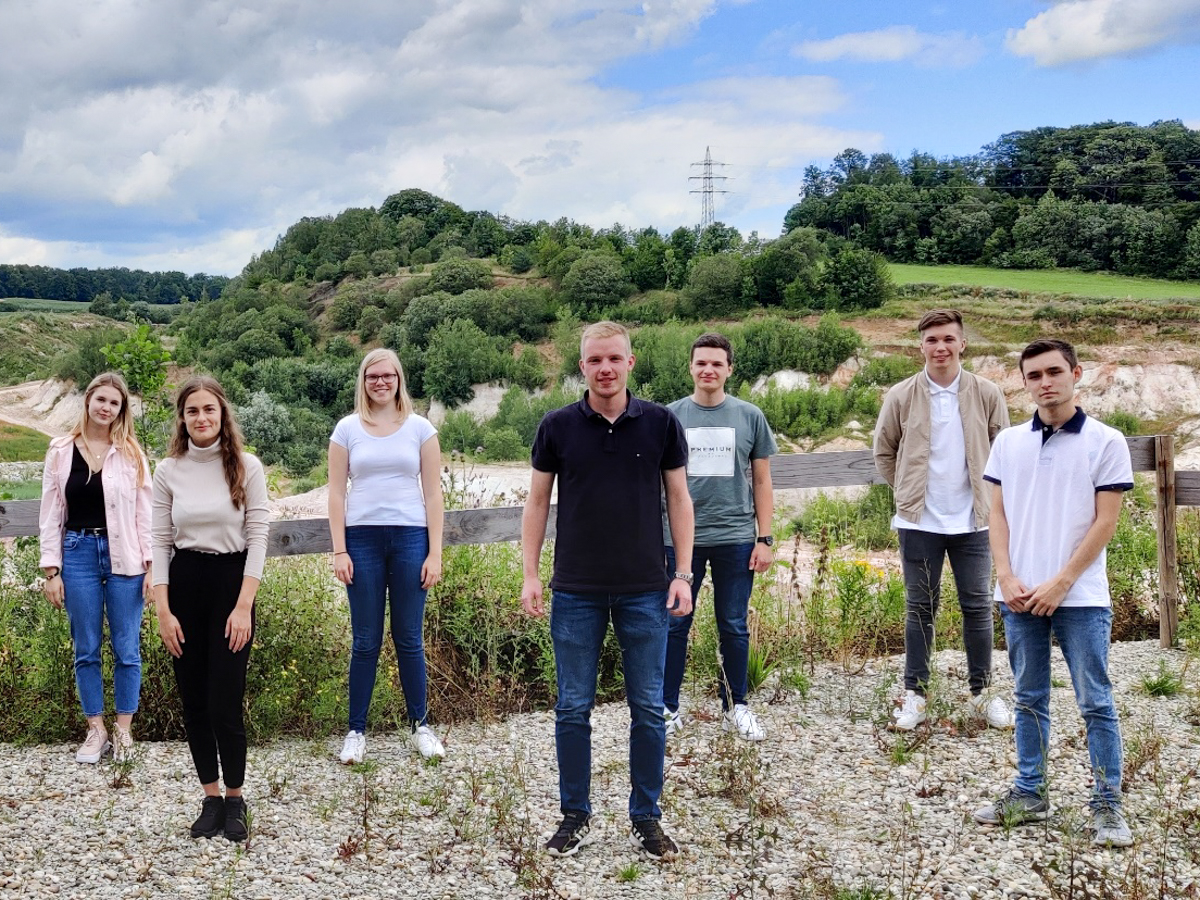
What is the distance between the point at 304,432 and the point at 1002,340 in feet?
109

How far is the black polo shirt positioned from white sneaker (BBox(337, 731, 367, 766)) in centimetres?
174

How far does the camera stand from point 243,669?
12.6ft

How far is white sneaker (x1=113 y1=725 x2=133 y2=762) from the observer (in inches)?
180

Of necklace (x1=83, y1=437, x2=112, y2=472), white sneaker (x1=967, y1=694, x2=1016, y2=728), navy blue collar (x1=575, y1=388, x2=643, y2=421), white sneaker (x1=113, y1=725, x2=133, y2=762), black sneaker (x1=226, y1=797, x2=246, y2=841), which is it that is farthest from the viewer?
white sneaker (x1=967, y1=694, x2=1016, y2=728)

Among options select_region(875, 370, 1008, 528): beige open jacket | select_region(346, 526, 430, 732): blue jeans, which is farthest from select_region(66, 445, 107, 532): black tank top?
select_region(875, 370, 1008, 528): beige open jacket

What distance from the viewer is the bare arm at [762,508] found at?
4.69 m

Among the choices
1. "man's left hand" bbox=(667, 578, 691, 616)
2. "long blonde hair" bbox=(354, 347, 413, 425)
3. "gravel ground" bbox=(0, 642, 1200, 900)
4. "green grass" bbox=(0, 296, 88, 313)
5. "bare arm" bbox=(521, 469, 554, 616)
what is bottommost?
"gravel ground" bbox=(0, 642, 1200, 900)

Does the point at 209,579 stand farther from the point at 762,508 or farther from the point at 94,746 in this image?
the point at 762,508

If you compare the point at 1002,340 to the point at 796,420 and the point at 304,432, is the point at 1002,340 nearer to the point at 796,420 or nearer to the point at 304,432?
the point at 796,420

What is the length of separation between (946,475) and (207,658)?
11.4 feet

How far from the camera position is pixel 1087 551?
3551 mm

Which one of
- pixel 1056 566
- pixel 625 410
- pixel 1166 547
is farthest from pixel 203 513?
pixel 1166 547

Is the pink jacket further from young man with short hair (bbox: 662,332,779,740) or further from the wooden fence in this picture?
young man with short hair (bbox: 662,332,779,740)

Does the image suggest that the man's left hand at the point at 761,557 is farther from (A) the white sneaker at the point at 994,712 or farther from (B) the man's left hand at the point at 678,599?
(A) the white sneaker at the point at 994,712
